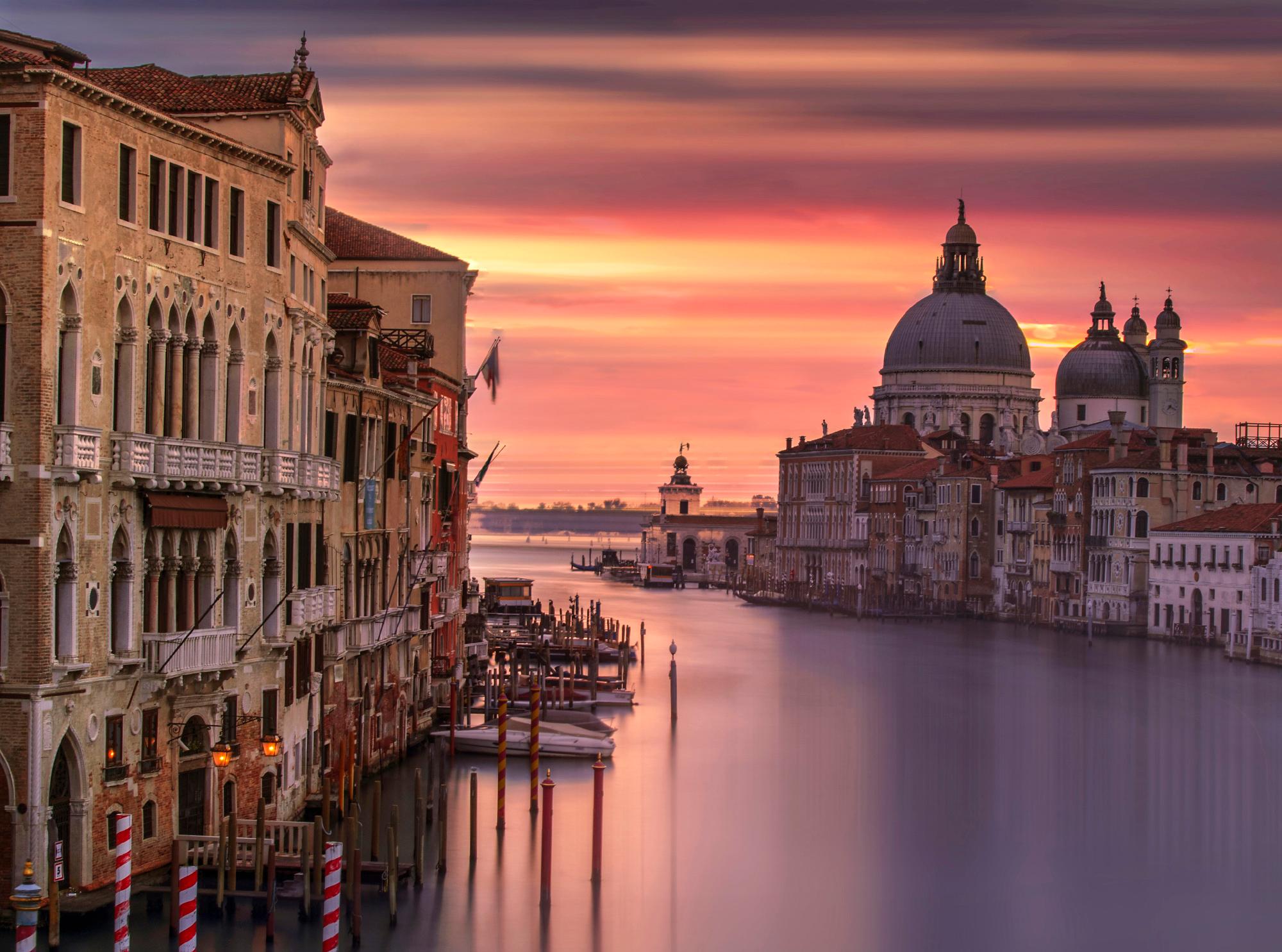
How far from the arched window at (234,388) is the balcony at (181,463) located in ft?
0.56

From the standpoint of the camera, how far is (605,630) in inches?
2255

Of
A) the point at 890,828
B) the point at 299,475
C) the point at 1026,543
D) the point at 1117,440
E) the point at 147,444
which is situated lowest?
the point at 890,828

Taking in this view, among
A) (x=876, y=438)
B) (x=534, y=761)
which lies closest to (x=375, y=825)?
(x=534, y=761)

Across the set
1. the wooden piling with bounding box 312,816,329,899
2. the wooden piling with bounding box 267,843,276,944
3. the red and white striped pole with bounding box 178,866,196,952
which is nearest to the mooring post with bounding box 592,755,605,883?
the wooden piling with bounding box 312,816,329,899

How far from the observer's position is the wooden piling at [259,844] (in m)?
17.8

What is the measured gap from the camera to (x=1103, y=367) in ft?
317

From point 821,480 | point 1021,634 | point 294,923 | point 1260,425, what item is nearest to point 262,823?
point 294,923

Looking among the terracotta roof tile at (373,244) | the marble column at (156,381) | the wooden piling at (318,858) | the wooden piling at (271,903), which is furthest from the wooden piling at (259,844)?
the terracotta roof tile at (373,244)

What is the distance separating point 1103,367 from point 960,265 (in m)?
15.0

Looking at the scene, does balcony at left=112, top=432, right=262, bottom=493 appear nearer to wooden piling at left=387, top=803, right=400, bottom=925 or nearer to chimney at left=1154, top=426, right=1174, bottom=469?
wooden piling at left=387, top=803, right=400, bottom=925

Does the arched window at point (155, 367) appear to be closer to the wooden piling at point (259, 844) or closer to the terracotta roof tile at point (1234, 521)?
the wooden piling at point (259, 844)

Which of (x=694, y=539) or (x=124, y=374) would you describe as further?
(x=694, y=539)

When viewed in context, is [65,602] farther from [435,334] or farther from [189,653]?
[435,334]

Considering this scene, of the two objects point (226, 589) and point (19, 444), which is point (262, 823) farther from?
point (19, 444)
